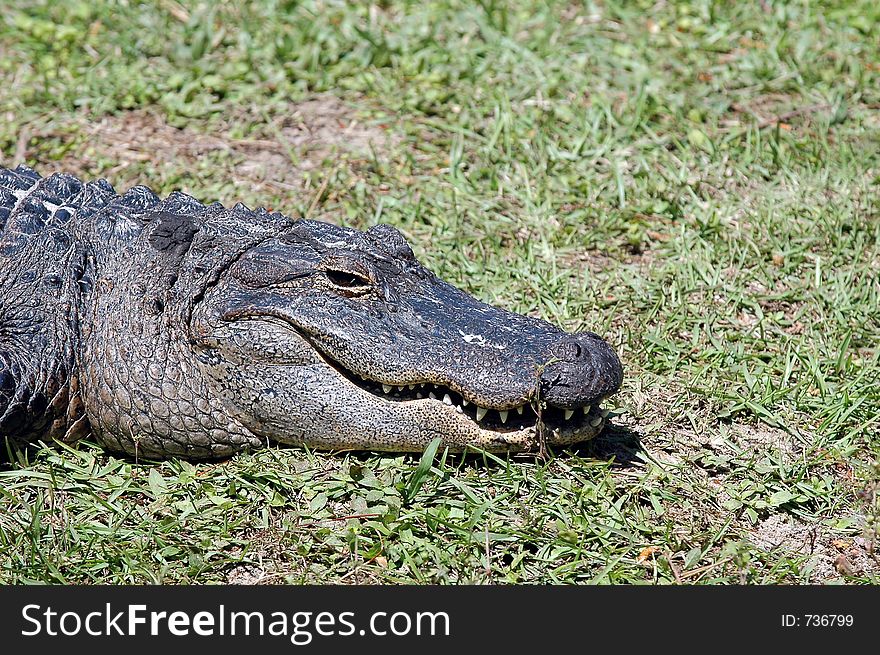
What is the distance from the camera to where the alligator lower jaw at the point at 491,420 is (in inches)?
158

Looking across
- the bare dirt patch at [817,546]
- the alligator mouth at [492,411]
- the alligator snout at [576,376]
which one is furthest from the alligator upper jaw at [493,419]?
the bare dirt patch at [817,546]

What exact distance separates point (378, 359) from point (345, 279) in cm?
35

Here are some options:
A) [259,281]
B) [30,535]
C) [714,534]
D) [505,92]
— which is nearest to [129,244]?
[259,281]

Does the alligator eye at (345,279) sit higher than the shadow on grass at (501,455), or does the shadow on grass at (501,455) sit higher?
the alligator eye at (345,279)

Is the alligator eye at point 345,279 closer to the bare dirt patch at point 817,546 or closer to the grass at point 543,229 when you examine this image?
the grass at point 543,229

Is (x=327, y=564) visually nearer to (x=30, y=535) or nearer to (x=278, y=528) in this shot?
(x=278, y=528)

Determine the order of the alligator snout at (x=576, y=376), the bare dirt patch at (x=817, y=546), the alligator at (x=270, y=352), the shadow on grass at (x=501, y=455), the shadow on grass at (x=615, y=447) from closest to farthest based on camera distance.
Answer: the bare dirt patch at (x=817, y=546)
the alligator snout at (x=576, y=376)
the alligator at (x=270, y=352)
the shadow on grass at (x=501, y=455)
the shadow on grass at (x=615, y=447)

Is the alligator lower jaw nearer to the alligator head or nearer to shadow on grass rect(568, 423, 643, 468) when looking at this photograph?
the alligator head

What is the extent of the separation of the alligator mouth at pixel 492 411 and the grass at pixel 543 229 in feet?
0.61

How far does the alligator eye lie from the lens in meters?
4.16

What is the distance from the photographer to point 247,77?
695cm

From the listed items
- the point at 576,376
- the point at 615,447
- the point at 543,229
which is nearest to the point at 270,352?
the point at 576,376

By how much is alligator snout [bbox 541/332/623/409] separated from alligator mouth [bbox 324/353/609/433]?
0.28 ft

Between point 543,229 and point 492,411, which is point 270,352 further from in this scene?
point 543,229
